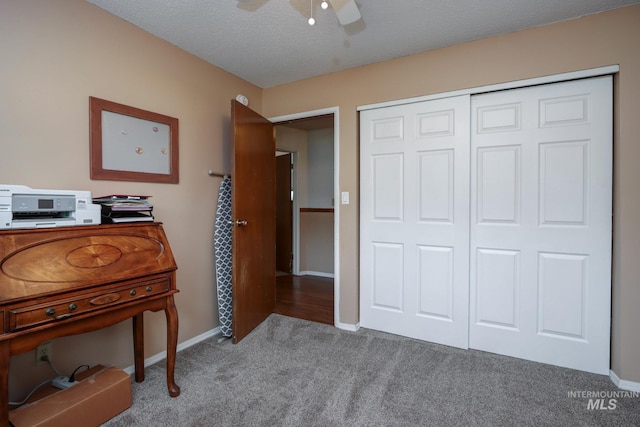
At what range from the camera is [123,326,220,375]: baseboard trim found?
2109mm

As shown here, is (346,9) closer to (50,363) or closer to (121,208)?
(121,208)

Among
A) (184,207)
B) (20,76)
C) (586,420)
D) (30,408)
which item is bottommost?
(586,420)

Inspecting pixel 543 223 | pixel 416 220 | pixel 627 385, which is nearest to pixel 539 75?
pixel 543 223

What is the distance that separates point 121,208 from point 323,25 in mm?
1732

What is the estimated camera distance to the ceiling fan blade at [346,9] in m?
1.52

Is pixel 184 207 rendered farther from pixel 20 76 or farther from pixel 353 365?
pixel 353 365

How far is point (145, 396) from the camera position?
1831 mm

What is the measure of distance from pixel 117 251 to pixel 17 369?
0.77 m

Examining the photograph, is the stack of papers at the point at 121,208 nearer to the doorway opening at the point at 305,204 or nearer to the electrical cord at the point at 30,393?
the electrical cord at the point at 30,393

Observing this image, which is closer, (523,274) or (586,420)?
(586,420)

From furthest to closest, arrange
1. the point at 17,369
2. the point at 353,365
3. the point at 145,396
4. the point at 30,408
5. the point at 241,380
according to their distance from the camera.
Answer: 1. the point at 353,365
2. the point at 241,380
3. the point at 145,396
4. the point at 17,369
5. the point at 30,408

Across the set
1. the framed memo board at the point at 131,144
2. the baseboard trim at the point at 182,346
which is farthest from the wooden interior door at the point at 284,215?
the framed memo board at the point at 131,144

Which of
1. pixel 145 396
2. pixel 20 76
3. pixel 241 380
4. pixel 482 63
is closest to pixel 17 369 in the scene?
pixel 145 396

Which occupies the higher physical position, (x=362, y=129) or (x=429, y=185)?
(x=362, y=129)
